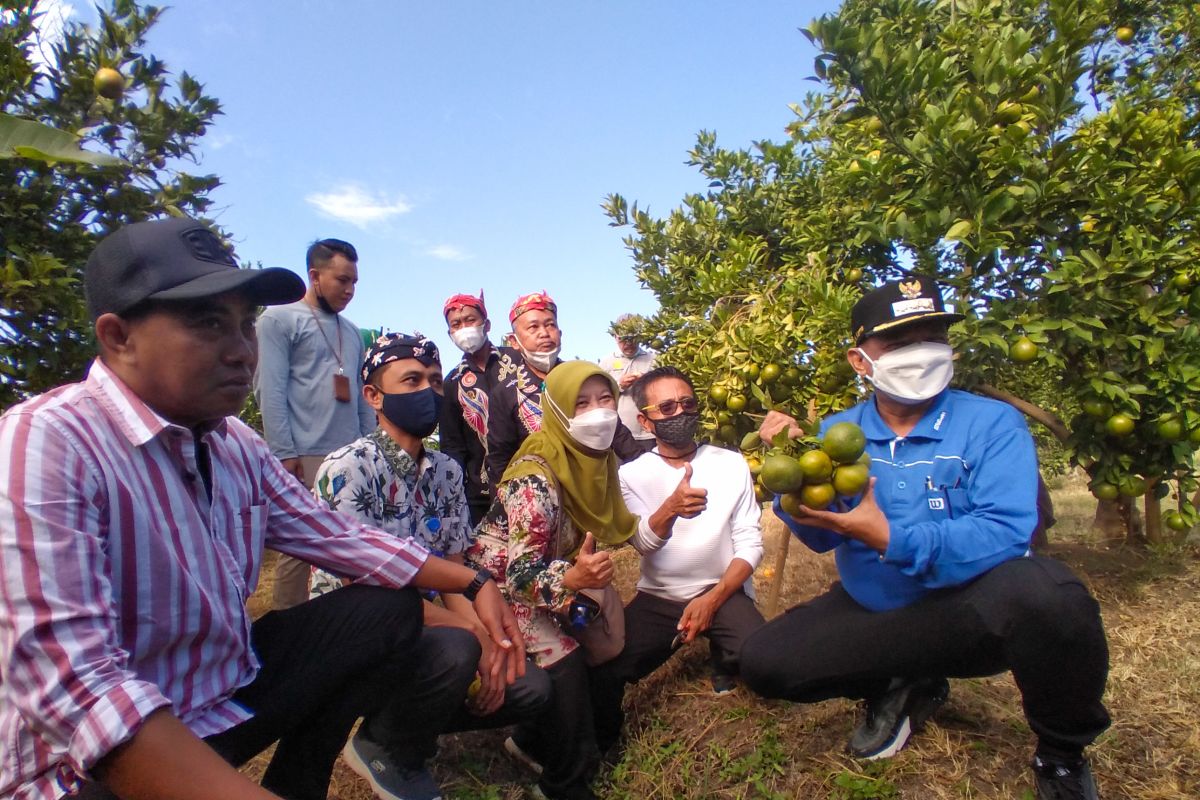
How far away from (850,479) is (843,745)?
100 centimetres

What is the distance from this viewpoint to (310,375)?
355 centimetres

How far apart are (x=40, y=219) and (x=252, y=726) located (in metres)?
3.43

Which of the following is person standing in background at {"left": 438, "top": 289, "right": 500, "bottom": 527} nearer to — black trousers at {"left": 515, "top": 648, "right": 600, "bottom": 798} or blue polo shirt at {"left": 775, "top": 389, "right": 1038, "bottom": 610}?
black trousers at {"left": 515, "top": 648, "right": 600, "bottom": 798}

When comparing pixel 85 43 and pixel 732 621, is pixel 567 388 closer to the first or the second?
pixel 732 621

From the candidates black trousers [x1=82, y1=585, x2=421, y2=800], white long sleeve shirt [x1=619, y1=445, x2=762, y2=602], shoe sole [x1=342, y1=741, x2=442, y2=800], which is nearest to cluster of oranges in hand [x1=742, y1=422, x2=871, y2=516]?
white long sleeve shirt [x1=619, y1=445, x2=762, y2=602]

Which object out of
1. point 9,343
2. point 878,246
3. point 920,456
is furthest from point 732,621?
point 9,343

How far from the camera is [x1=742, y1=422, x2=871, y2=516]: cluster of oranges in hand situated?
204cm

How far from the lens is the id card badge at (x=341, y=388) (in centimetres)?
360

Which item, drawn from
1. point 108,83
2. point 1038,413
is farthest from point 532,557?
point 108,83

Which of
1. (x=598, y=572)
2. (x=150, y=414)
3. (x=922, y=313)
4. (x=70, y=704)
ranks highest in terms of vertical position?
(x=150, y=414)

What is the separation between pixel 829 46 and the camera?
2.82 meters

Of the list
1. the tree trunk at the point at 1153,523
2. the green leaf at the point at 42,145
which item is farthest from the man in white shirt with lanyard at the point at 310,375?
the tree trunk at the point at 1153,523

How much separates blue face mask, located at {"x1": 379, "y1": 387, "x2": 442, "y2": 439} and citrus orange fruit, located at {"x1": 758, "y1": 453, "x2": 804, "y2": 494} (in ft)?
3.77

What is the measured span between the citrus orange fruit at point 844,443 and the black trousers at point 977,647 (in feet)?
1.59
